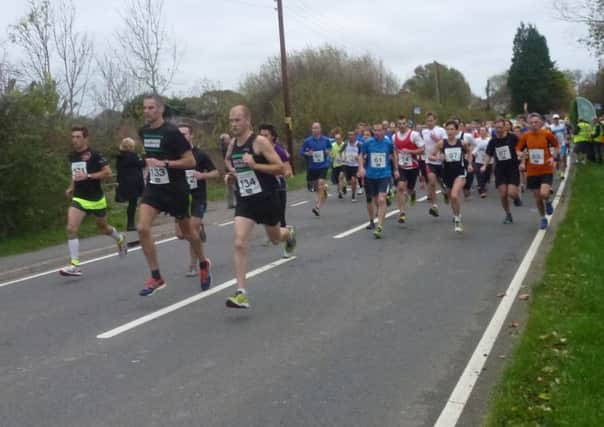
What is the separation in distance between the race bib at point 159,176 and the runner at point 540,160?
23.6 feet

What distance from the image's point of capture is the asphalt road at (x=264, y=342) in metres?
4.92

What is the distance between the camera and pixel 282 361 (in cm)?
592

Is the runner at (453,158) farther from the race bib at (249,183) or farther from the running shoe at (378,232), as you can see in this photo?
the race bib at (249,183)

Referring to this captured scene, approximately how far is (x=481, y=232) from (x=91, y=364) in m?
8.41

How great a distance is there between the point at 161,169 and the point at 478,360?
3845 mm

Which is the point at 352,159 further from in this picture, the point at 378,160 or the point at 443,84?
the point at 443,84

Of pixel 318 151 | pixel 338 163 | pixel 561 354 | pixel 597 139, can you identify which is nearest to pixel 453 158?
pixel 318 151

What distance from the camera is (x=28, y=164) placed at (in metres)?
14.4

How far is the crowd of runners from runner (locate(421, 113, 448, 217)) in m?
0.02

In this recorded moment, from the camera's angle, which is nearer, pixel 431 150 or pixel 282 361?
pixel 282 361

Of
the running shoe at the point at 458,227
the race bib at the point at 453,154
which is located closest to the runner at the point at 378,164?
the race bib at the point at 453,154

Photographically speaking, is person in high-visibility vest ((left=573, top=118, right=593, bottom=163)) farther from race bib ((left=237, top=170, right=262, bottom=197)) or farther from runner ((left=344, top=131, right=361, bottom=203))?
race bib ((left=237, top=170, right=262, bottom=197))

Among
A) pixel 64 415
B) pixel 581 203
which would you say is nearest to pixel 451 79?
pixel 581 203

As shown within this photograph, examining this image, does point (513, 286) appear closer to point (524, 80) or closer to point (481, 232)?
point (481, 232)
